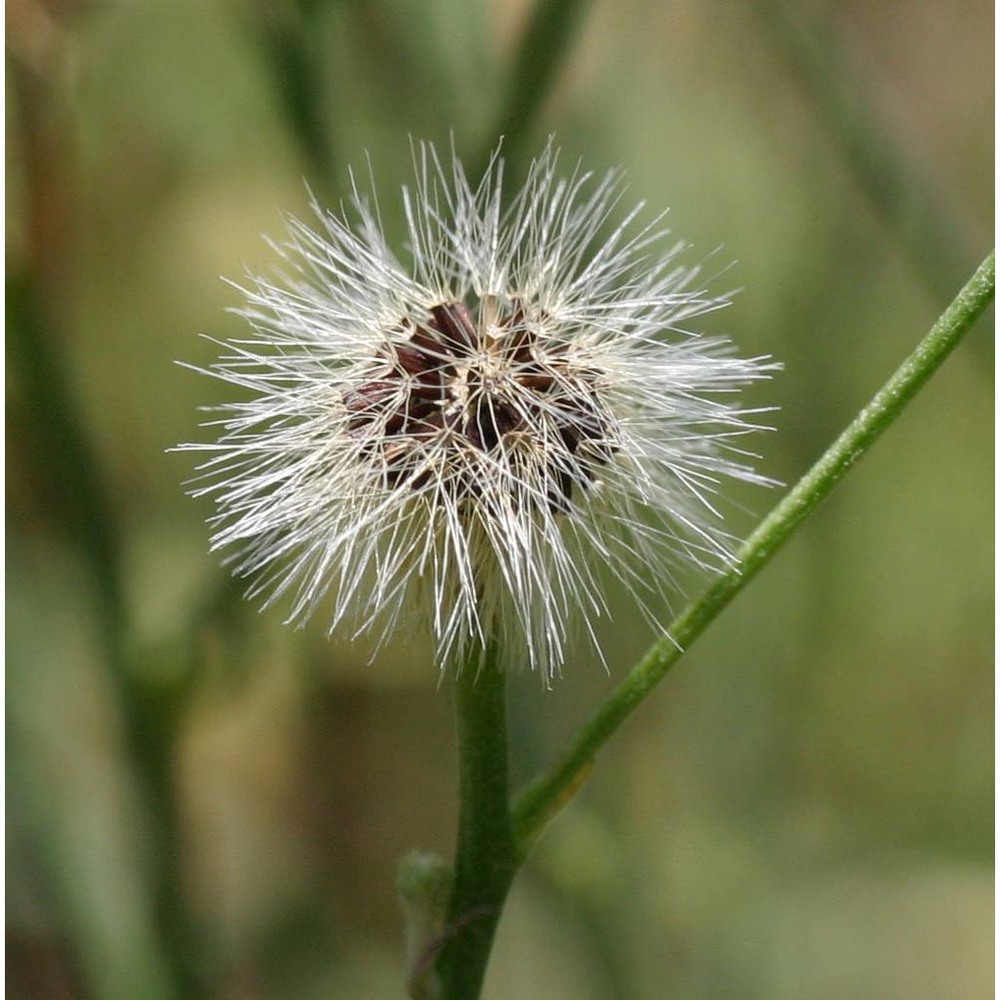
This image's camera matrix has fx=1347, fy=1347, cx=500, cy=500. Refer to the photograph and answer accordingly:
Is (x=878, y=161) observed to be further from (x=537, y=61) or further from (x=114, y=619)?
(x=114, y=619)

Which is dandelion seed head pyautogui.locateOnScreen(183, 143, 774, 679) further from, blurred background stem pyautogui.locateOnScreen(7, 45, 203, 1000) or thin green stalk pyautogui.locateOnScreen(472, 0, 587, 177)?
blurred background stem pyautogui.locateOnScreen(7, 45, 203, 1000)

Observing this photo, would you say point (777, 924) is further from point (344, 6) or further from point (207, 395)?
point (344, 6)

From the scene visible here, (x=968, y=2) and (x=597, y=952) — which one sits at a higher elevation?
(x=968, y=2)

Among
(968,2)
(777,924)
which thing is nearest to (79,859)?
(777,924)

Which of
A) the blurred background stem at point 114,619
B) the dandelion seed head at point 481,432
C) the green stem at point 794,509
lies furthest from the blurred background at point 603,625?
the green stem at point 794,509

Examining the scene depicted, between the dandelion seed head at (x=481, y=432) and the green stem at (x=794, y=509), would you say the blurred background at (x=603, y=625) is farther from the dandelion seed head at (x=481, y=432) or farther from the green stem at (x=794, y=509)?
Result: the green stem at (x=794, y=509)
